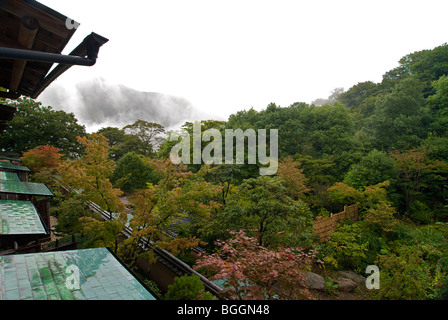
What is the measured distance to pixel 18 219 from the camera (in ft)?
13.2

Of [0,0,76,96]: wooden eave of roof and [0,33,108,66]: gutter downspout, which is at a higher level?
[0,0,76,96]: wooden eave of roof

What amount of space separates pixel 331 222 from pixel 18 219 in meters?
14.2

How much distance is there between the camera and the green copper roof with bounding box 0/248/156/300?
2290mm

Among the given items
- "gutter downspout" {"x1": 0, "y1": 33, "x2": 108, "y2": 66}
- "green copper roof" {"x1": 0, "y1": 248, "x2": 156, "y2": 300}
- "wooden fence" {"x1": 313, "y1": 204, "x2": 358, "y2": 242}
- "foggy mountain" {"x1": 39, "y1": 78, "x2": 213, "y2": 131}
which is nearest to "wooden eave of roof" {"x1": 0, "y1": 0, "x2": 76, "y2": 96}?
"gutter downspout" {"x1": 0, "y1": 33, "x2": 108, "y2": 66}

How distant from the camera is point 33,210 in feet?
15.1

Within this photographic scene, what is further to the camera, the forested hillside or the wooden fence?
the wooden fence

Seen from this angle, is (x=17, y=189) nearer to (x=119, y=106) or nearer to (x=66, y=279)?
(x=66, y=279)

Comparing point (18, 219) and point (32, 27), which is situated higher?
point (32, 27)
